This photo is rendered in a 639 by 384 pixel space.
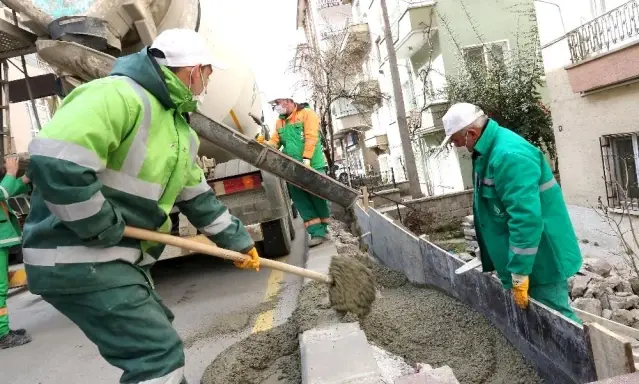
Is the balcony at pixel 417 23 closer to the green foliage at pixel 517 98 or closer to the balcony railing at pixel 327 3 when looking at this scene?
the green foliage at pixel 517 98

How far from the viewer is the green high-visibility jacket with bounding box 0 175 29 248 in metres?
4.03

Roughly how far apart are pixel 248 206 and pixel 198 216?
272cm

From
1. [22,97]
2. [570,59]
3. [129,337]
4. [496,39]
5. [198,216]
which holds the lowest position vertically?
[129,337]

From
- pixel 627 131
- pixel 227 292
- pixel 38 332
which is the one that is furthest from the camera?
pixel 627 131

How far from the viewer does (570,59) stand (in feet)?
27.0

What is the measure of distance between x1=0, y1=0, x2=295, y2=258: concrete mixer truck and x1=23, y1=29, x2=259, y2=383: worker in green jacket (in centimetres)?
208

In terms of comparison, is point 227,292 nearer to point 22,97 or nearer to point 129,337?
point 129,337

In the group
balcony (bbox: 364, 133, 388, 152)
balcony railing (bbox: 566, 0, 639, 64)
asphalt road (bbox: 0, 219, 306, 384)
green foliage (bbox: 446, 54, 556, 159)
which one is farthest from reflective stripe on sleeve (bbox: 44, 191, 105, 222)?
balcony (bbox: 364, 133, 388, 152)

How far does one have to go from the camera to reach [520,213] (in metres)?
2.80

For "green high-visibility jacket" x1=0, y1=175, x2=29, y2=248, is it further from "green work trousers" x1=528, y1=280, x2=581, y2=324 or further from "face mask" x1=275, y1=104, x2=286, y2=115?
"green work trousers" x1=528, y1=280, x2=581, y2=324

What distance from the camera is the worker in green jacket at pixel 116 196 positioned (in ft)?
6.04

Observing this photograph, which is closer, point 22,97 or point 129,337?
point 129,337

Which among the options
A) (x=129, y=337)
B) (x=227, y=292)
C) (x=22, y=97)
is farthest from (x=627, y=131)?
(x=22, y=97)

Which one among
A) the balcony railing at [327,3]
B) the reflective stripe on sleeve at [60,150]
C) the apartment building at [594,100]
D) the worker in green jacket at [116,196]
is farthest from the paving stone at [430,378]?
the balcony railing at [327,3]
